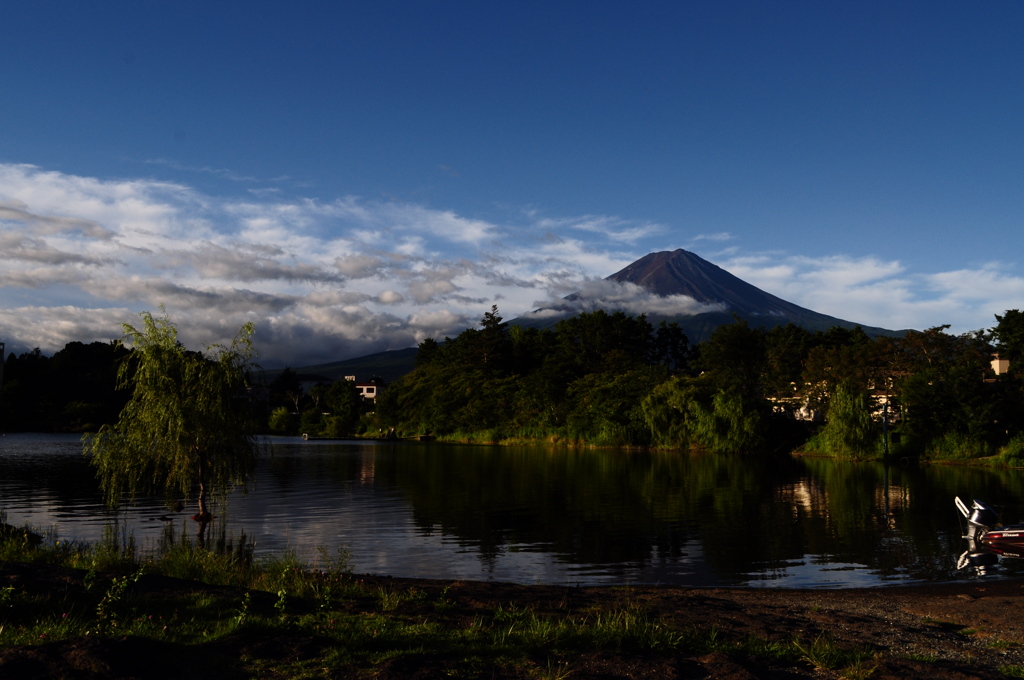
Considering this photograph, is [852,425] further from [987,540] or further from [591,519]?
[987,540]

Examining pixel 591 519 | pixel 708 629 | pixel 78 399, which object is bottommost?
pixel 591 519

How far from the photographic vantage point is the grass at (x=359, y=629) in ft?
27.3

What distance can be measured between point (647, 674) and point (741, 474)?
47.4 metres

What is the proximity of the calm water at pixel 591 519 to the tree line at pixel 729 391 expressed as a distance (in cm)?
1081

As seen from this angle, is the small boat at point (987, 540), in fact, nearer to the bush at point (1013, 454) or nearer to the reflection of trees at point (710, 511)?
the reflection of trees at point (710, 511)

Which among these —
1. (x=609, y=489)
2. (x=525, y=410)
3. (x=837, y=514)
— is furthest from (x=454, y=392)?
(x=837, y=514)

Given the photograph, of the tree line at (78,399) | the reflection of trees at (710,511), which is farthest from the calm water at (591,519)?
the tree line at (78,399)

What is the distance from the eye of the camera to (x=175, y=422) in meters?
25.4

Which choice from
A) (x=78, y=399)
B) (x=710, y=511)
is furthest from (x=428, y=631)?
(x=78, y=399)

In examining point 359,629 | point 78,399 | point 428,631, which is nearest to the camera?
point 359,629

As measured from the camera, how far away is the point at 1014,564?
21219mm

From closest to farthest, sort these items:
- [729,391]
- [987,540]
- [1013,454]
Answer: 1. [987,540]
2. [1013,454]
3. [729,391]

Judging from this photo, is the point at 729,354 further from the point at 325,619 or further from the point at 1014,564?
the point at 325,619

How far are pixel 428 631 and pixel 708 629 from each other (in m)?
4.51
